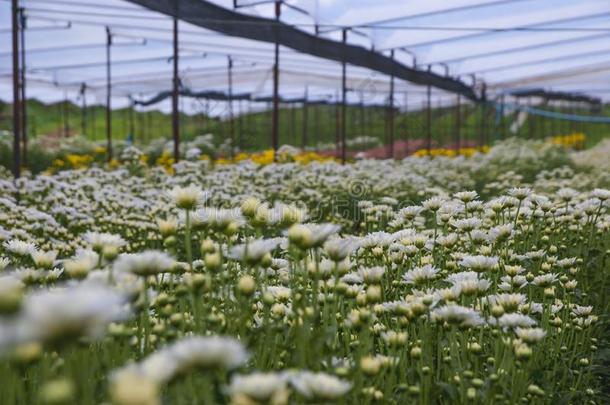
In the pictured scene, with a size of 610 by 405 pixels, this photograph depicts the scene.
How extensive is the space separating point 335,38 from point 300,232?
9.42 meters

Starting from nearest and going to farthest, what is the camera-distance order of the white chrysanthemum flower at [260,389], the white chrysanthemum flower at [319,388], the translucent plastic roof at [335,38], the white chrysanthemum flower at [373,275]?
1. the white chrysanthemum flower at [260,389]
2. the white chrysanthemum flower at [319,388]
3. the white chrysanthemum flower at [373,275]
4. the translucent plastic roof at [335,38]

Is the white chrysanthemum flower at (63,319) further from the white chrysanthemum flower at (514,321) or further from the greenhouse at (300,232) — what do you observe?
the white chrysanthemum flower at (514,321)

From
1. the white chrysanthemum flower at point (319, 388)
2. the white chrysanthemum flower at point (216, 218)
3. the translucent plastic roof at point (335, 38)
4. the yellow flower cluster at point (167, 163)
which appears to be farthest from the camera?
the translucent plastic roof at point (335, 38)

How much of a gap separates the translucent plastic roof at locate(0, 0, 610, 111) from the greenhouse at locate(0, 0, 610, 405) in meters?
0.06

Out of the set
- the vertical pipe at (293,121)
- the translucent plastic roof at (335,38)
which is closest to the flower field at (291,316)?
the translucent plastic roof at (335,38)

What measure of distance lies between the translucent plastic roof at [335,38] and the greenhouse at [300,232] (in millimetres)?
61

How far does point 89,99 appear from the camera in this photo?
19.4 metres

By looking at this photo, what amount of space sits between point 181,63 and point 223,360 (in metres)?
14.4

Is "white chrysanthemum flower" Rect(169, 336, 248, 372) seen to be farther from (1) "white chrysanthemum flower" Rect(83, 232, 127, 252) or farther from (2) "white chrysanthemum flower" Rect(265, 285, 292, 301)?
(2) "white chrysanthemum flower" Rect(265, 285, 292, 301)

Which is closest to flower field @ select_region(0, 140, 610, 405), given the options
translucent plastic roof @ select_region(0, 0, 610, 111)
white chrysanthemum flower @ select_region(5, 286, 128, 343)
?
white chrysanthemum flower @ select_region(5, 286, 128, 343)

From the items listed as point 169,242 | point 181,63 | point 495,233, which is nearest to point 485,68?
point 181,63

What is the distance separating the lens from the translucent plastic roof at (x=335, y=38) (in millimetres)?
9609

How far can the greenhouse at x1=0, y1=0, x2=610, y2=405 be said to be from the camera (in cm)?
135

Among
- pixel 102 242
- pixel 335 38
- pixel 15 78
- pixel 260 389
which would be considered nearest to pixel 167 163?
pixel 335 38
